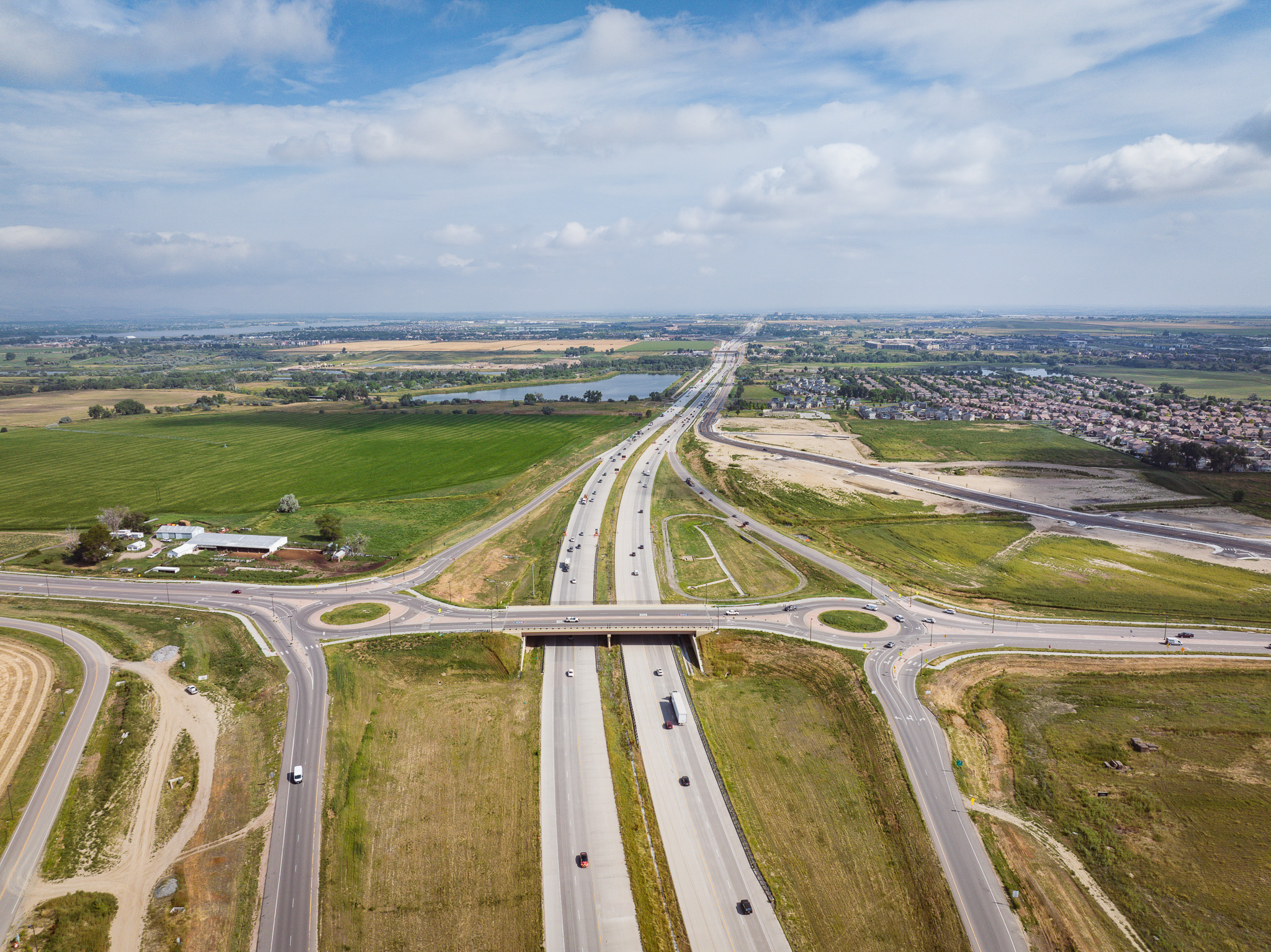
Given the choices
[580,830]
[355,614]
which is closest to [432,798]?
[580,830]

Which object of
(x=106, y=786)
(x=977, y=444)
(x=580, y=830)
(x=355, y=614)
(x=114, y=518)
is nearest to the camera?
(x=580, y=830)

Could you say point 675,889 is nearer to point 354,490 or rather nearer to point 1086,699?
point 1086,699

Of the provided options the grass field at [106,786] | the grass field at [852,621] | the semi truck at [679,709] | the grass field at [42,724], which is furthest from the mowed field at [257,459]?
the grass field at [852,621]

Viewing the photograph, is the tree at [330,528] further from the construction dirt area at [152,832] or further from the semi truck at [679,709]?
the semi truck at [679,709]

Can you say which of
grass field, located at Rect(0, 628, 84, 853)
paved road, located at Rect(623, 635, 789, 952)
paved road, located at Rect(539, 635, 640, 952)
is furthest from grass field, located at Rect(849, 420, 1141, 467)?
grass field, located at Rect(0, 628, 84, 853)

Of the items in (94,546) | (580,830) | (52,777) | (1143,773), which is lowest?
(580,830)

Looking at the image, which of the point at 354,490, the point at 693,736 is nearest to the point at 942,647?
the point at 693,736

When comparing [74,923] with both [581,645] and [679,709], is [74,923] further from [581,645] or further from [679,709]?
[679,709]

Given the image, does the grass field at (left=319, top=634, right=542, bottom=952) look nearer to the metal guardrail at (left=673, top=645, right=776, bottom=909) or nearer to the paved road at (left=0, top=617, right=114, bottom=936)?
the metal guardrail at (left=673, top=645, right=776, bottom=909)
